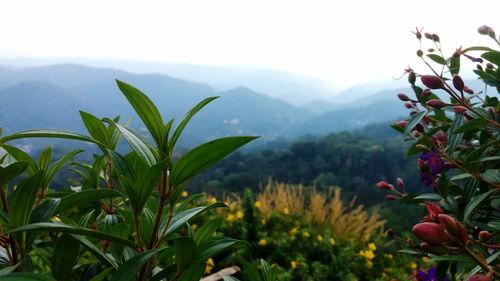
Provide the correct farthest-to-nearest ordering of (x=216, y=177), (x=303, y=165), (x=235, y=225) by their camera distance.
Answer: (x=303, y=165)
(x=216, y=177)
(x=235, y=225)

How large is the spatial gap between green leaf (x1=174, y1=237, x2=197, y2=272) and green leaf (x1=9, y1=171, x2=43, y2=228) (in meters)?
0.17

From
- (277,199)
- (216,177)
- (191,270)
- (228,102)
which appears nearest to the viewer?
(191,270)

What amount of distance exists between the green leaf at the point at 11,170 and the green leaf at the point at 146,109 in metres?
0.14

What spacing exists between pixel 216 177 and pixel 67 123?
7347 centimetres

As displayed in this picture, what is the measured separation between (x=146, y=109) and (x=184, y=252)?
0.60ft

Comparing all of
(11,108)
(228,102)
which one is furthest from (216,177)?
(228,102)

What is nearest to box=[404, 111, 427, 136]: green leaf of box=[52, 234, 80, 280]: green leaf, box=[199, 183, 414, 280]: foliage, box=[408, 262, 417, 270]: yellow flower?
box=[52, 234, 80, 280]: green leaf

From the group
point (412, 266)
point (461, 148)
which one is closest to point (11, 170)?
point (461, 148)

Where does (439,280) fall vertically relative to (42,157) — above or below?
below

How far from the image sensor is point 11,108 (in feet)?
300

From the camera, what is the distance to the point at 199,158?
1.61 feet

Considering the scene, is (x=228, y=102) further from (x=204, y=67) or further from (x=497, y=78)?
(x=497, y=78)

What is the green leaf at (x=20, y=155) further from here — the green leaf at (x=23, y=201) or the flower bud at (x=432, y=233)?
the flower bud at (x=432, y=233)

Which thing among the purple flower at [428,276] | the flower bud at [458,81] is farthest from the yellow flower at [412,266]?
the flower bud at [458,81]
